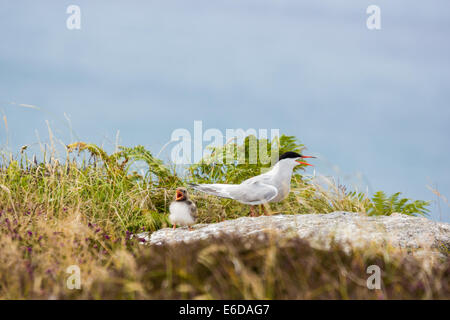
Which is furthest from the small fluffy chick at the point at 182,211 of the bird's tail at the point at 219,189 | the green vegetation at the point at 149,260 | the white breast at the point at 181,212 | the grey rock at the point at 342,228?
the green vegetation at the point at 149,260

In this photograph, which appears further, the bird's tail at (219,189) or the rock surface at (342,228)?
the bird's tail at (219,189)

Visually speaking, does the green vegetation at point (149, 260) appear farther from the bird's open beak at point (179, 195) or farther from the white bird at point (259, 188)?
the white bird at point (259, 188)

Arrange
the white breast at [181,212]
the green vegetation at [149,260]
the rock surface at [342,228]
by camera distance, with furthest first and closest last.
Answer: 1. the white breast at [181,212]
2. the rock surface at [342,228]
3. the green vegetation at [149,260]

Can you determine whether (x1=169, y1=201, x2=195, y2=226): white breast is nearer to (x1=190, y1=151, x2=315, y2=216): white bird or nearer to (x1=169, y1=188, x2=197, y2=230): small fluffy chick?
(x1=169, y1=188, x2=197, y2=230): small fluffy chick

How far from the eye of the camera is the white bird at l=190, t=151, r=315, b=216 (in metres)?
6.63

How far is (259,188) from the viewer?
6.68 metres

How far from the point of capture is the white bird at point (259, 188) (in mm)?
6633

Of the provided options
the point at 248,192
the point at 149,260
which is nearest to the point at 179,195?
the point at 248,192

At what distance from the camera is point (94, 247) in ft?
17.6

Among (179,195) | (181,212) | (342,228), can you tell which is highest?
(179,195)

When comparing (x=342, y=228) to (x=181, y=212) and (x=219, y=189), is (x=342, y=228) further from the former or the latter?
(x=181, y=212)
